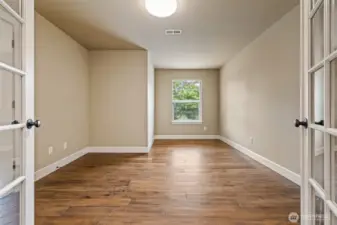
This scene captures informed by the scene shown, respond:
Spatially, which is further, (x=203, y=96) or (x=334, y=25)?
(x=203, y=96)

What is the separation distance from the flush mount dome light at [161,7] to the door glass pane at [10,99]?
2269 mm

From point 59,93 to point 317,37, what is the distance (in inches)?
151

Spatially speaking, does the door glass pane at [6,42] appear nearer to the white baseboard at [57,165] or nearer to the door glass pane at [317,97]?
the door glass pane at [317,97]

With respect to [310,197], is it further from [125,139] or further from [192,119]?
[192,119]

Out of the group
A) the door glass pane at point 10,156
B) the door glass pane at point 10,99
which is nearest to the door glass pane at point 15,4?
the door glass pane at point 10,99

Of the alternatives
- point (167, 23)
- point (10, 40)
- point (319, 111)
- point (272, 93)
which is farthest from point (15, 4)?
point (272, 93)

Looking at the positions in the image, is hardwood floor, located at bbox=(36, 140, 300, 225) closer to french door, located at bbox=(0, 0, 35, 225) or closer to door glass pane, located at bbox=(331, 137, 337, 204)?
french door, located at bbox=(0, 0, 35, 225)

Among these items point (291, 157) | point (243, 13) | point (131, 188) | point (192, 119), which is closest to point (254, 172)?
point (291, 157)

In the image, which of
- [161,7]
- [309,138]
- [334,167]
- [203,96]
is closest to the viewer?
[334,167]

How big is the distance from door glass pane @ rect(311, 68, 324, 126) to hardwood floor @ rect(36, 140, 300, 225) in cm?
113

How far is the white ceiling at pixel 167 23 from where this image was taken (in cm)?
346

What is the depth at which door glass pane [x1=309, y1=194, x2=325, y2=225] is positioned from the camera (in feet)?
4.33

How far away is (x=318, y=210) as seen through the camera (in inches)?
54.4

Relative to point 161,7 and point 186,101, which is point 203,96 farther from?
point 161,7
